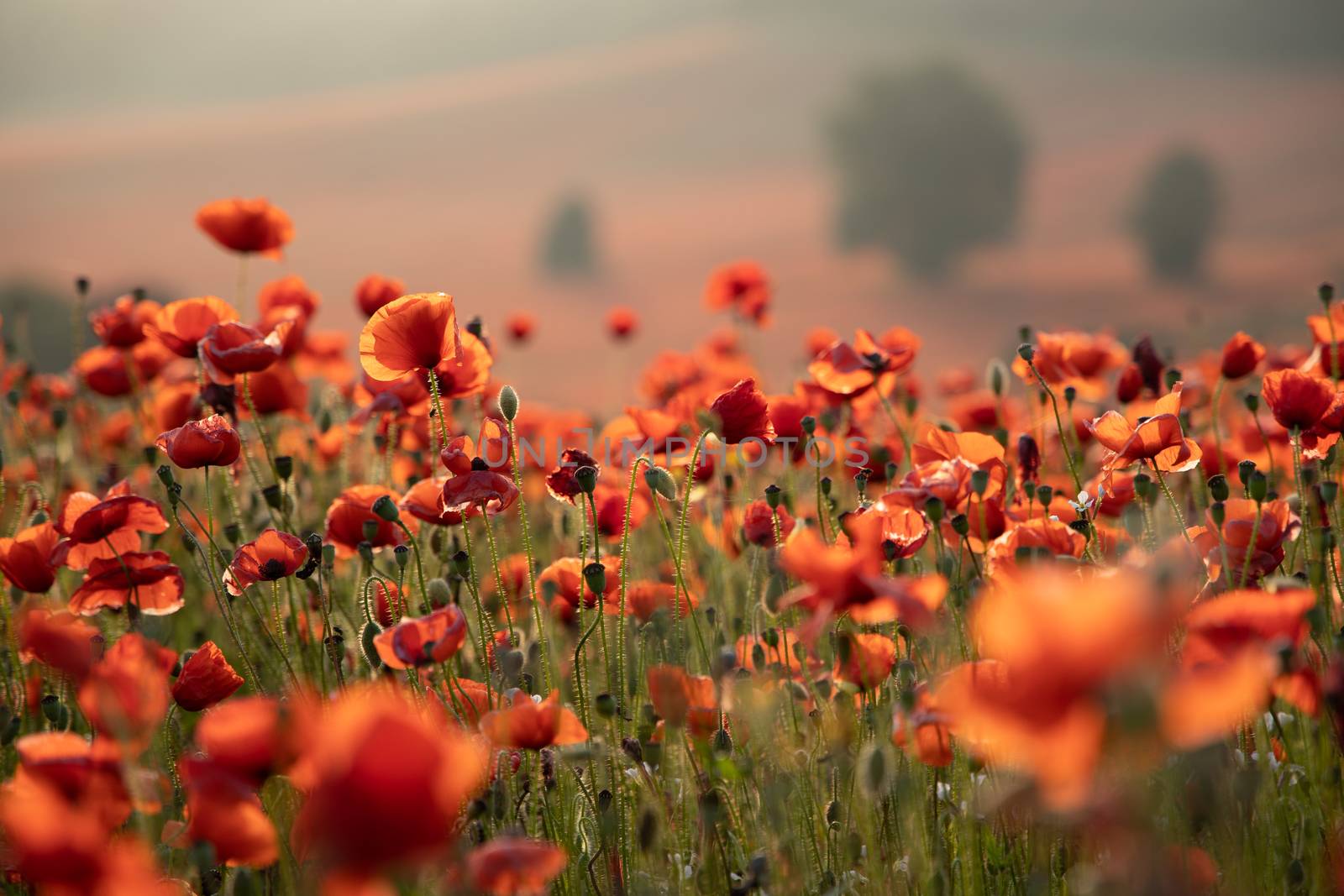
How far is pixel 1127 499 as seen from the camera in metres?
2.12

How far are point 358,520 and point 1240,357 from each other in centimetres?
193

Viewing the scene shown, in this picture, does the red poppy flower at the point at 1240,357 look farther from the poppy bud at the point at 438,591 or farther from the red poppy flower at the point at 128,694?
the red poppy flower at the point at 128,694

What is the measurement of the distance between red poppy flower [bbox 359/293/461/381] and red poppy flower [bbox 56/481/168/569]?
50 cm

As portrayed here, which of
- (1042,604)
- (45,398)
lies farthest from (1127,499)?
(45,398)

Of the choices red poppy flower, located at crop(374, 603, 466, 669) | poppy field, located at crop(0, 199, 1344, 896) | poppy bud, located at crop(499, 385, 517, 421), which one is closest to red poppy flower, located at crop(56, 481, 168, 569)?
poppy field, located at crop(0, 199, 1344, 896)

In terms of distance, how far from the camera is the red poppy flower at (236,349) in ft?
7.00

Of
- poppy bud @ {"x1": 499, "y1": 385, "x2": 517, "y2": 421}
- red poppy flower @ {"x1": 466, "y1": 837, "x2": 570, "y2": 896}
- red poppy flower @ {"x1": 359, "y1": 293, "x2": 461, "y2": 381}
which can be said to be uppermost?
red poppy flower @ {"x1": 359, "y1": 293, "x2": 461, "y2": 381}

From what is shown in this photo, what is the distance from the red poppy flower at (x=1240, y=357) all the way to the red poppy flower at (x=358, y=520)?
6.02ft

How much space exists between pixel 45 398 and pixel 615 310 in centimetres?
223

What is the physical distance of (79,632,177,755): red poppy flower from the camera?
1.07 m

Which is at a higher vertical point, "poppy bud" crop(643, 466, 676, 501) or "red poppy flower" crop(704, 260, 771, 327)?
"poppy bud" crop(643, 466, 676, 501)

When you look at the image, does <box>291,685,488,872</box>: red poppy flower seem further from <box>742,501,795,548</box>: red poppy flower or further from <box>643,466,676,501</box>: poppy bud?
<box>742,501,795,548</box>: red poppy flower

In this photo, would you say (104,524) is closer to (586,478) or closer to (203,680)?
(203,680)

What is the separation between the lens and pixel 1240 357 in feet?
8.28
